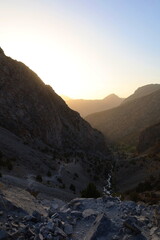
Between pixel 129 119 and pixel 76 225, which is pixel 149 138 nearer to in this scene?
pixel 129 119

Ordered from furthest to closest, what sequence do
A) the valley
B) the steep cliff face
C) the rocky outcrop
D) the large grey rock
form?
1. the rocky outcrop
2. the steep cliff face
3. the valley
4. the large grey rock

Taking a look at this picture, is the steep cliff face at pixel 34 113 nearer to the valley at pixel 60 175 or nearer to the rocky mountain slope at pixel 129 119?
the valley at pixel 60 175

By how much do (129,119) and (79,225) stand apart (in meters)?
149

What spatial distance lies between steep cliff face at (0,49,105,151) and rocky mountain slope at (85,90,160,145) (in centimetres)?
4942

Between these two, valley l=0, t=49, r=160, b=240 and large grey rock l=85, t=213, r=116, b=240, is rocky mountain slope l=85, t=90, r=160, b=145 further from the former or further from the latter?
large grey rock l=85, t=213, r=116, b=240

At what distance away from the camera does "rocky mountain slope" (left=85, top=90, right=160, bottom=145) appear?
14362 cm

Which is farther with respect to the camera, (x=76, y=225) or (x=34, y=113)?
(x=34, y=113)

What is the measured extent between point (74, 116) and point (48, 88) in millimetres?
10142

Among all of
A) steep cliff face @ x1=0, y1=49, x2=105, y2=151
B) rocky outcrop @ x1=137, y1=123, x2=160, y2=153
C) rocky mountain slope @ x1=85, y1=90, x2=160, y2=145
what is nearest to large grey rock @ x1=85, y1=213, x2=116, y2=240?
steep cliff face @ x1=0, y1=49, x2=105, y2=151

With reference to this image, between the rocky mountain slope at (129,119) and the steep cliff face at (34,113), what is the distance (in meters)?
49.4

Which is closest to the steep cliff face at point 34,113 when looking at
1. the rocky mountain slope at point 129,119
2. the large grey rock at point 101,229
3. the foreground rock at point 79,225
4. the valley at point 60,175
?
the valley at point 60,175

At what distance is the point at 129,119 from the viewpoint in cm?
16075

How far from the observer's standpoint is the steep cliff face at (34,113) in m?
58.0

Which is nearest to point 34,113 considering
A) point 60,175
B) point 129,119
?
point 60,175
